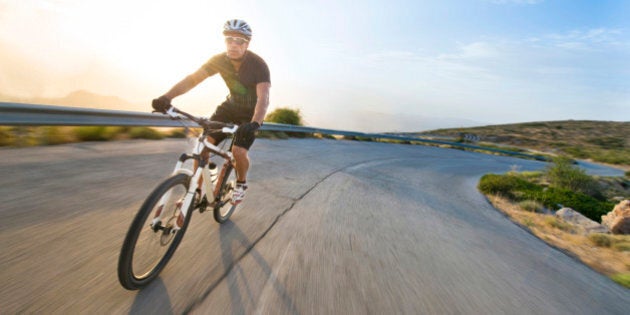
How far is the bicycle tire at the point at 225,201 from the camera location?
3.64 m

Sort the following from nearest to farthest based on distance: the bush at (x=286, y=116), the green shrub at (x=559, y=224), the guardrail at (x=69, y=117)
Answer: the guardrail at (x=69, y=117) < the green shrub at (x=559, y=224) < the bush at (x=286, y=116)

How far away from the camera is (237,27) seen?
11.4ft

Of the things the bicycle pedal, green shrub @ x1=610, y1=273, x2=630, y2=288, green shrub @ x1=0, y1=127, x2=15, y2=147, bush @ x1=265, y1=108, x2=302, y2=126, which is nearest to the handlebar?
the bicycle pedal

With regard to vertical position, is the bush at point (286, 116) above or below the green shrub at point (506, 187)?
above

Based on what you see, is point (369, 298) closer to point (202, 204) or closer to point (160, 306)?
point (160, 306)

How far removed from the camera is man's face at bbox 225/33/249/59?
137 inches

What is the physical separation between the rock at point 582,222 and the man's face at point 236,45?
7.07 meters

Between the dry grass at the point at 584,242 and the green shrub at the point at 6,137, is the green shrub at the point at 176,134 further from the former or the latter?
the dry grass at the point at 584,242

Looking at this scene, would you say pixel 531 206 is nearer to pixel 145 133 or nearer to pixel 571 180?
pixel 571 180

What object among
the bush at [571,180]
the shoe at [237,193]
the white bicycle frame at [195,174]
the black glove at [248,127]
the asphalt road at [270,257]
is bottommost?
the bush at [571,180]

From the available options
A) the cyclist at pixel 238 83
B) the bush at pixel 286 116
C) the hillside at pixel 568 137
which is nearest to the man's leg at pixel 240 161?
the cyclist at pixel 238 83

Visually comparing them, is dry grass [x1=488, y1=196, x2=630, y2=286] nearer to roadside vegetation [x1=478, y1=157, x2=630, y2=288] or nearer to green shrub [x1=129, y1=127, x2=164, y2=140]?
roadside vegetation [x1=478, y1=157, x2=630, y2=288]

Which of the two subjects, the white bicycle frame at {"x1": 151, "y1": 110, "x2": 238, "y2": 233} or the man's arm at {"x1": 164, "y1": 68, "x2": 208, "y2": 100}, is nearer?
the white bicycle frame at {"x1": 151, "y1": 110, "x2": 238, "y2": 233}

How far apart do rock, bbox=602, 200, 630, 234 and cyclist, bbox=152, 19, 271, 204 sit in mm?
8044
